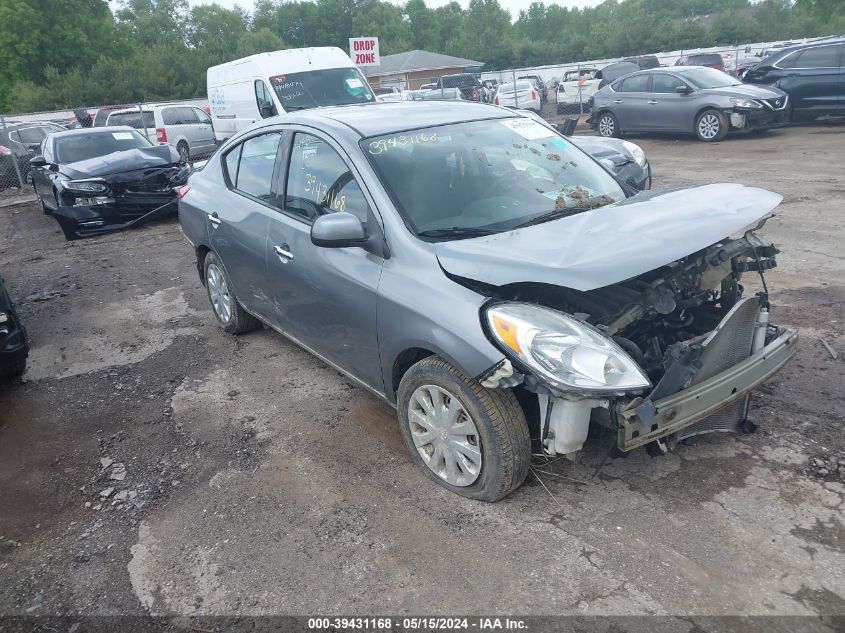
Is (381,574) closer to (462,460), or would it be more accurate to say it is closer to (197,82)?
(462,460)

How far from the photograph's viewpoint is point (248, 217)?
4.73 metres

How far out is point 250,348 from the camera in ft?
18.2

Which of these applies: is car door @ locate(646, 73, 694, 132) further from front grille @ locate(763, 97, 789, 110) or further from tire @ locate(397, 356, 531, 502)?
tire @ locate(397, 356, 531, 502)

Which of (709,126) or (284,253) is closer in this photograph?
(284,253)

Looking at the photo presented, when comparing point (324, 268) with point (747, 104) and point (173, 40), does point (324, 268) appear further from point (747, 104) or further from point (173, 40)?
point (173, 40)

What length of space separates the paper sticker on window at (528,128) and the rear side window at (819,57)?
12.6 metres

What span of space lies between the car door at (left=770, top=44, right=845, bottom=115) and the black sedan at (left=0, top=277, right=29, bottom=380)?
1511 cm

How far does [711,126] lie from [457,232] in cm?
1288

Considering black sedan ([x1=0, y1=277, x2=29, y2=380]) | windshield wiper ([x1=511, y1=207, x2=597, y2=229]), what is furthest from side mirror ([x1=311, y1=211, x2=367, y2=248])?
black sedan ([x1=0, y1=277, x2=29, y2=380])

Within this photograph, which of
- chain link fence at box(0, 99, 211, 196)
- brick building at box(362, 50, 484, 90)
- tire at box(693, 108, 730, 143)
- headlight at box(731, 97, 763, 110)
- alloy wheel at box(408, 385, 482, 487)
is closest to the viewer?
alloy wheel at box(408, 385, 482, 487)

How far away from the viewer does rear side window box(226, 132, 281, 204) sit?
4605mm

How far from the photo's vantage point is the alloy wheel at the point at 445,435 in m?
3.21

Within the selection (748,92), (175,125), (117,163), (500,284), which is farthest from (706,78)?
(175,125)

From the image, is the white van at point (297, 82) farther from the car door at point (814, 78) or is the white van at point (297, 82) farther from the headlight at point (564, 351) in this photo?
the headlight at point (564, 351)
